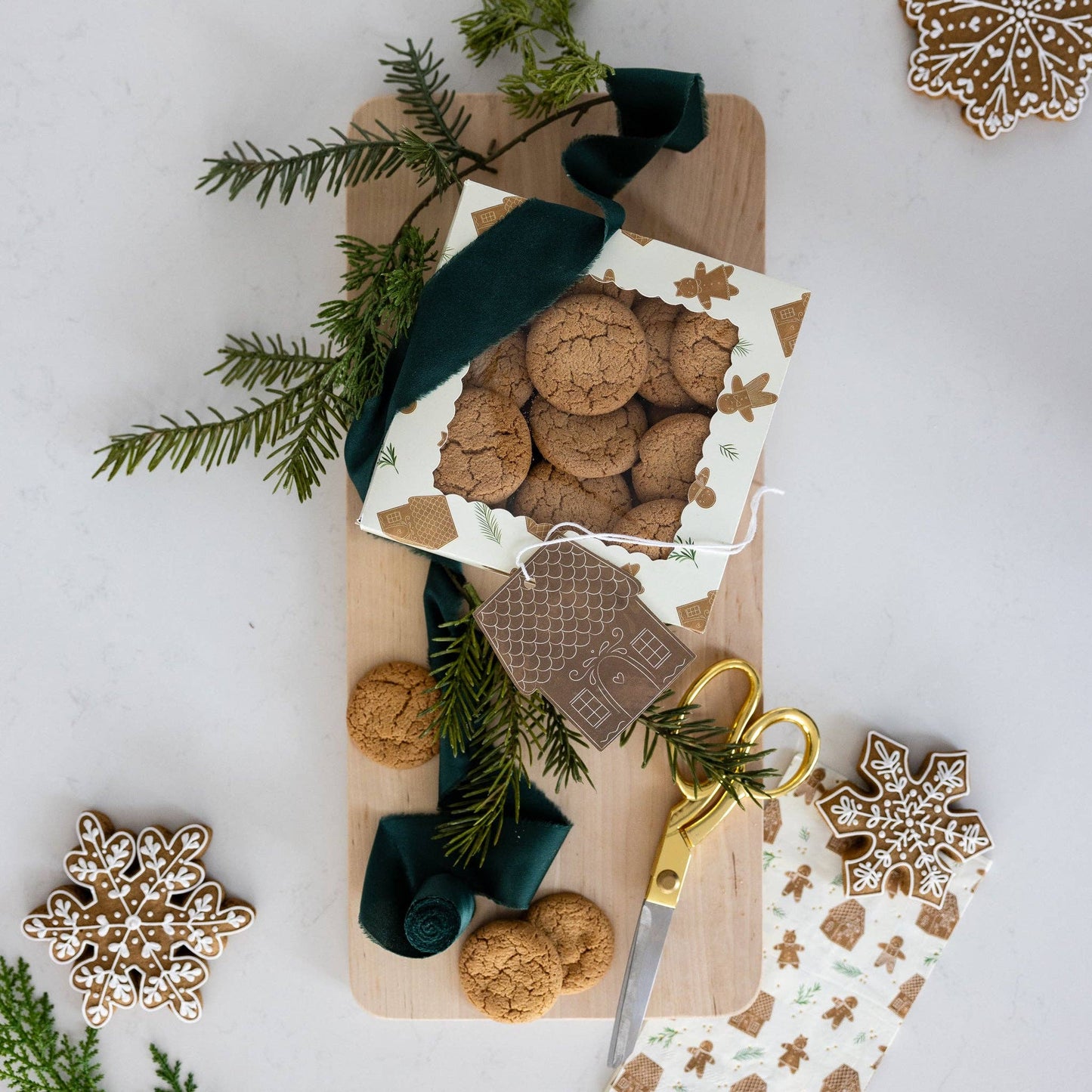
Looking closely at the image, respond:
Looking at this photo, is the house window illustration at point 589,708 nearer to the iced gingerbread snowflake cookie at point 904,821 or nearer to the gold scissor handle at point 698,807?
the gold scissor handle at point 698,807

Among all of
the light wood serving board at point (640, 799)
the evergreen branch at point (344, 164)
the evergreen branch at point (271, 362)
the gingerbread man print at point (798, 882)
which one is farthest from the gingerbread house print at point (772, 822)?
the evergreen branch at point (344, 164)

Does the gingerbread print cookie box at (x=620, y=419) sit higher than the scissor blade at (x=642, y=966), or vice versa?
the gingerbread print cookie box at (x=620, y=419)

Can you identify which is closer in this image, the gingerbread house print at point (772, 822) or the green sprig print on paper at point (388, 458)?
the green sprig print on paper at point (388, 458)

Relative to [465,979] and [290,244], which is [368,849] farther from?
[290,244]

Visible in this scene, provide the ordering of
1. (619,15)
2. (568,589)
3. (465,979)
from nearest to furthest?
(568,589) → (465,979) → (619,15)

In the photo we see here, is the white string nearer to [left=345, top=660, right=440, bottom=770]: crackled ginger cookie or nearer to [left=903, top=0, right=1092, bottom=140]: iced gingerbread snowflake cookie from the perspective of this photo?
[left=345, top=660, right=440, bottom=770]: crackled ginger cookie

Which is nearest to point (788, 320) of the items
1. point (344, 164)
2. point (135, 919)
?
point (344, 164)

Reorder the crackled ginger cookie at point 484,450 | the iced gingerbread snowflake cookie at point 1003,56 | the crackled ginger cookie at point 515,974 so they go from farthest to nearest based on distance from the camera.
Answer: the iced gingerbread snowflake cookie at point 1003,56 → the crackled ginger cookie at point 515,974 → the crackled ginger cookie at point 484,450

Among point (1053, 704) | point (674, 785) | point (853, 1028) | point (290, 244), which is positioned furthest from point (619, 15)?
point (853, 1028)

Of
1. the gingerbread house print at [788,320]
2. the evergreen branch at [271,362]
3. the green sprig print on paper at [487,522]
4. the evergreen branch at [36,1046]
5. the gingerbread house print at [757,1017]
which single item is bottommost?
the evergreen branch at [36,1046]
